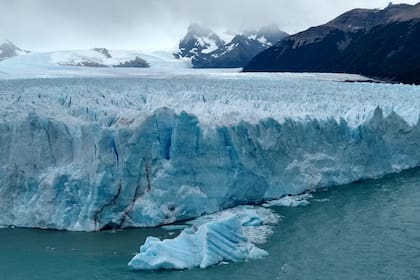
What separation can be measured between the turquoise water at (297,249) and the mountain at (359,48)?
27701mm

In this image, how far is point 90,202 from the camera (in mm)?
9664

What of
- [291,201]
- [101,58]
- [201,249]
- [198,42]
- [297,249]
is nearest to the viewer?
[201,249]

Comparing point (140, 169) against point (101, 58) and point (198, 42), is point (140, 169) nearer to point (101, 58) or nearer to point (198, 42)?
point (101, 58)

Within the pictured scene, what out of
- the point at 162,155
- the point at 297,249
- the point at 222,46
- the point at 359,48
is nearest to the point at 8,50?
the point at 222,46

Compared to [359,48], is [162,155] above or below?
below

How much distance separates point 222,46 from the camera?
291 ft

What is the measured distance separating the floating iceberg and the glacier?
183cm

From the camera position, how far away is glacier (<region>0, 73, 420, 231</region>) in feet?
32.2

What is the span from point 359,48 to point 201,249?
46.6 metres

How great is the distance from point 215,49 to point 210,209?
8027 centimetres

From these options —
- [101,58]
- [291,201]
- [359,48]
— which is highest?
[359,48]

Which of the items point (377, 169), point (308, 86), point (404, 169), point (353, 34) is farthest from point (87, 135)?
point (353, 34)

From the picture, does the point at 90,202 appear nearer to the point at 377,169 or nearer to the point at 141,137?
the point at 141,137

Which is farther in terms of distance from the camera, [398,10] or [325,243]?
[398,10]
